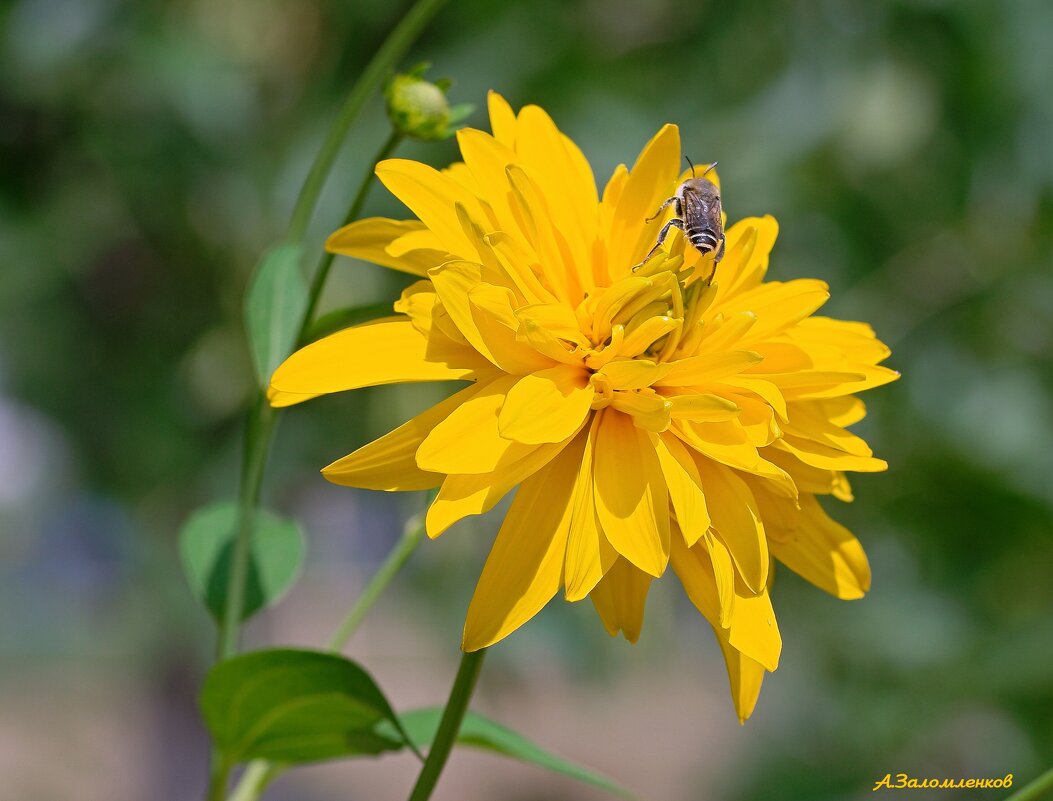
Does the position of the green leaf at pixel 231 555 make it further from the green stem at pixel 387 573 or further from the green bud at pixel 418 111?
the green bud at pixel 418 111

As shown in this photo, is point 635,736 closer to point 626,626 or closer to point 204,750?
point 204,750

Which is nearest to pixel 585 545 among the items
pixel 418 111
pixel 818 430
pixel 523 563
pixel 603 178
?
pixel 523 563

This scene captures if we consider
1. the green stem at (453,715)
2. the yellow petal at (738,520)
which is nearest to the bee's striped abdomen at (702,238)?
the yellow petal at (738,520)

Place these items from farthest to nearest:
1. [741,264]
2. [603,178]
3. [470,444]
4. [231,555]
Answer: [603,178] < [231,555] < [741,264] < [470,444]

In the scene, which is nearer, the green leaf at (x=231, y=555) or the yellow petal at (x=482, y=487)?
the yellow petal at (x=482, y=487)

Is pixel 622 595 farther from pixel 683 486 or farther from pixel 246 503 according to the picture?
pixel 246 503

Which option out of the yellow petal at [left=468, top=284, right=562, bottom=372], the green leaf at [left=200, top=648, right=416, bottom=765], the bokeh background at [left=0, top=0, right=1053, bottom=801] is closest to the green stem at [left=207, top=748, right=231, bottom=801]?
the green leaf at [left=200, top=648, right=416, bottom=765]

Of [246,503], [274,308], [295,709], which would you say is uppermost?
[274,308]

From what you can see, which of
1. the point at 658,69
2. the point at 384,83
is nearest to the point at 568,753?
the point at 658,69
